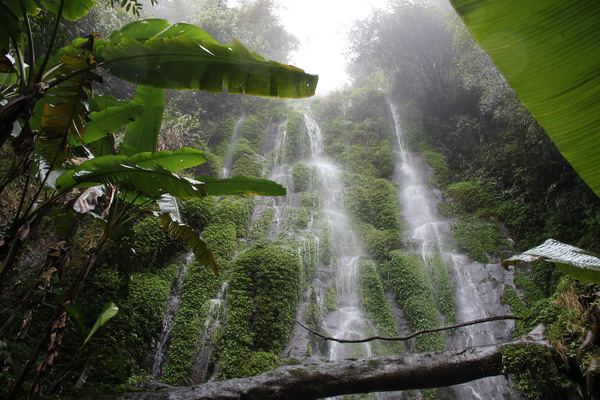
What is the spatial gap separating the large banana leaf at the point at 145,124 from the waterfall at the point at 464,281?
6872mm

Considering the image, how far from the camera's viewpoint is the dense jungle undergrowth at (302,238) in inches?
170

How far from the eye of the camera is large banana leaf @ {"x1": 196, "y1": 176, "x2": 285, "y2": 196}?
131 inches

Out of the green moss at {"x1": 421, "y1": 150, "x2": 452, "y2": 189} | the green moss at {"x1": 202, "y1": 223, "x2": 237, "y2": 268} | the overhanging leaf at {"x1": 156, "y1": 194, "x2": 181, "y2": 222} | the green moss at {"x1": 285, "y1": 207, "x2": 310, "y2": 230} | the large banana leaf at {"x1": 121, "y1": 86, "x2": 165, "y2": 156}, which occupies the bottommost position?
the overhanging leaf at {"x1": 156, "y1": 194, "x2": 181, "y2": 222}

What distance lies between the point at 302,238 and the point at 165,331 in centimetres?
447

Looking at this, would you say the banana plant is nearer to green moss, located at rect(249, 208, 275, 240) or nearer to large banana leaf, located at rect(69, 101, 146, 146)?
large banana leaf, located at rect(69, 101, 146, 146)

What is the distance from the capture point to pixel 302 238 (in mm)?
9867

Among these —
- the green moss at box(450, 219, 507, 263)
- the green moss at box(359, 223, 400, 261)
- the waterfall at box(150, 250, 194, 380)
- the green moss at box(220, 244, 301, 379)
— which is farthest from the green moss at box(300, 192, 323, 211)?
the waterfall at box(150, 250, 194, 380)

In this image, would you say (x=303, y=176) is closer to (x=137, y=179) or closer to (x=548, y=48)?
(x=137, y=179)

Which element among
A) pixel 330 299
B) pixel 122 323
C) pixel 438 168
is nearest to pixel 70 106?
pixel 122 323

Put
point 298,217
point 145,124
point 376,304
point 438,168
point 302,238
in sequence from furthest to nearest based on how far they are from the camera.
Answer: point 438,168 < point 298,217 < point 302,238 < point 376,304 < point 145,124

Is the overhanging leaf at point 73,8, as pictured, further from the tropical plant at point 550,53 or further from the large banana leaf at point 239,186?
the tropical plant at point 550,53

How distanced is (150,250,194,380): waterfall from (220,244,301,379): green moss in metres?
1.05

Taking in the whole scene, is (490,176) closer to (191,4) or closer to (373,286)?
(373,286)

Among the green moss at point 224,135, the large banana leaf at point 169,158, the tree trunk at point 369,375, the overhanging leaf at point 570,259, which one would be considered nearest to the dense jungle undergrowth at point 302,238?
the green moss at point 224,135
